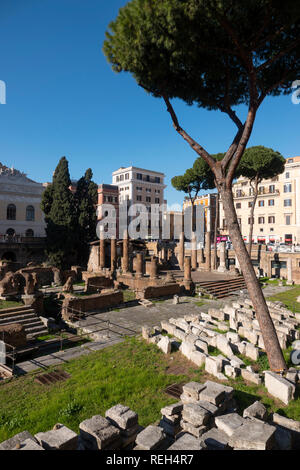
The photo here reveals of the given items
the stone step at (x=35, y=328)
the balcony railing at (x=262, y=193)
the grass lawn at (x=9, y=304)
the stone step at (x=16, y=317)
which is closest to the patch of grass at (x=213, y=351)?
the stone step at (x=35, y=328)

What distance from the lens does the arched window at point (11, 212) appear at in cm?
3972

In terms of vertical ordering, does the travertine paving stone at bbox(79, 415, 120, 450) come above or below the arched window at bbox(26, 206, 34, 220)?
below

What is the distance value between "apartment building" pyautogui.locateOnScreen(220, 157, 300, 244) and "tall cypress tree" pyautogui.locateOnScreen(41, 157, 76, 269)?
28.7m

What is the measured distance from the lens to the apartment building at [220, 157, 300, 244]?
40453 millimetres

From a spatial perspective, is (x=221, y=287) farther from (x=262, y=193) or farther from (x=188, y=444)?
(x=262, y=193)

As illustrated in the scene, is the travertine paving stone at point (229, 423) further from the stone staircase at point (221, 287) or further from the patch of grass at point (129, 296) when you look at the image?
the stone staircase at point (221, 287)

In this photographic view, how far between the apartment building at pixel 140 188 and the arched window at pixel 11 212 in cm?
2475

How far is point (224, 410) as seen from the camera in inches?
217

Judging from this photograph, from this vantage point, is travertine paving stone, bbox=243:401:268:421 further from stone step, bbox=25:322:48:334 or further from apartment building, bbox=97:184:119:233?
apartment building, bbox=97:184:119:233

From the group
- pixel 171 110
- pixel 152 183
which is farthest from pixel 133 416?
pixel 152 183

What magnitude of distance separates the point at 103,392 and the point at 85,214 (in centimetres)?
3192

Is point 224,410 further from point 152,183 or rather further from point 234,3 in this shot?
point 152,183

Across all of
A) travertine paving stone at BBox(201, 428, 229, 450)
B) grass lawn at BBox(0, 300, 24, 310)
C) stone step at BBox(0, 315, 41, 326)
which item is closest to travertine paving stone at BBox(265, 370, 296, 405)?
travertine paving stone at BBox(201, 428, 229, 450)
